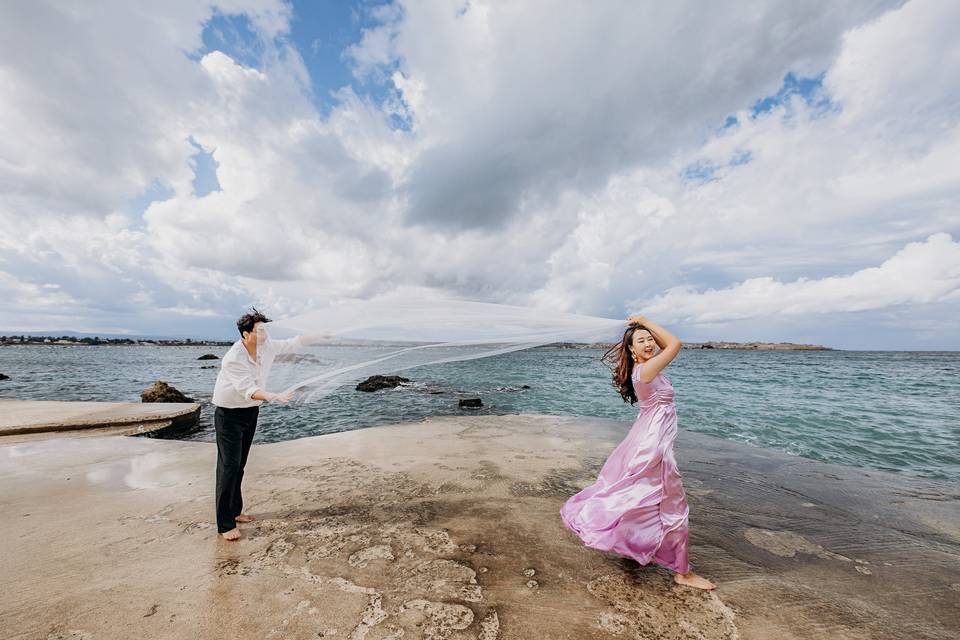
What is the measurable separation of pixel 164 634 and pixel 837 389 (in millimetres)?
28979

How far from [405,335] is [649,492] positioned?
389 centimetres

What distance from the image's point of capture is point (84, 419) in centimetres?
917

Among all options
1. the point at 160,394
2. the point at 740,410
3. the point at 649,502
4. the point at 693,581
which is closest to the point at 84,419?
the point at 160,394

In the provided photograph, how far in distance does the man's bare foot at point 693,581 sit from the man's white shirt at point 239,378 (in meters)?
3.81

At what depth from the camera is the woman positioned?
3137mm

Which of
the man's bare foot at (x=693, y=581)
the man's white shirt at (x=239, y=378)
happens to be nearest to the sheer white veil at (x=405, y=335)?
the man's white shirt at (x=239, y=378)

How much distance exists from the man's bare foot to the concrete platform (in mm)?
11139

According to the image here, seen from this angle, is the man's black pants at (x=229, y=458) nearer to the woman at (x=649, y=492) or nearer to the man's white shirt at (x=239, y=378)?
the man's white shirt at (x=239, y=378)

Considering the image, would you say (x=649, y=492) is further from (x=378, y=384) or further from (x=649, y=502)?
(x=378, y=384)

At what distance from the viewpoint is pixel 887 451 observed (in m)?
9.24

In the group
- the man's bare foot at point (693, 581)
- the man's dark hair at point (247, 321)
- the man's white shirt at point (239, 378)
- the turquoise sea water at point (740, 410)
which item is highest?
the man's dark hair at point (247, 321)

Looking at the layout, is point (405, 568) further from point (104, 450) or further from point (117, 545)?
point (104, 450)

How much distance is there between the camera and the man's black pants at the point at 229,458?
12.1 ft

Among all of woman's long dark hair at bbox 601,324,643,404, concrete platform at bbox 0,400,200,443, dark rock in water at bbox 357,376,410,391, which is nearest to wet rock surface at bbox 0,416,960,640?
woman's long dark hair at bbox 601,324,643,404
